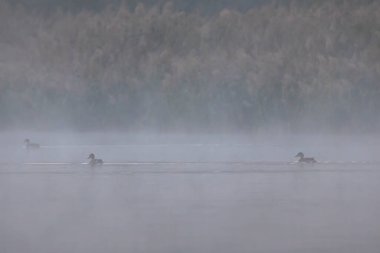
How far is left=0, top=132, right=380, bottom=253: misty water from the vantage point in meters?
5.61

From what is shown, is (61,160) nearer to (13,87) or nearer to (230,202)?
(13,87)

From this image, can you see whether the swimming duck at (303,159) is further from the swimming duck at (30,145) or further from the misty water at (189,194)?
Answer: the swimming duck at (30,145)

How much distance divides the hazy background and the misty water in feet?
1.05

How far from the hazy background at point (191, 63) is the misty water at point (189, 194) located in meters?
0.32

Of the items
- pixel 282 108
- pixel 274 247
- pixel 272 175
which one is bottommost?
pixel 274 247

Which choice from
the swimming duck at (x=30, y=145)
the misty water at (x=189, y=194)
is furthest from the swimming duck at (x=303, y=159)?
the swimming duck at (x=30, y=145)

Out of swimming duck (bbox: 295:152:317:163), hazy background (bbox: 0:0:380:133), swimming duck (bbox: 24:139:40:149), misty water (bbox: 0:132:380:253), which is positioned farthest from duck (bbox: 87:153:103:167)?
swimming duck (bbox: 295:152:317:163)

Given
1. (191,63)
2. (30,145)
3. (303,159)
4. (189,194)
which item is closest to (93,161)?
(30,145)

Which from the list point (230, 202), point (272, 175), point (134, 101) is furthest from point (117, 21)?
point (230, 202)

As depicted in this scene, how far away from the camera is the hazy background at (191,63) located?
8602 mm

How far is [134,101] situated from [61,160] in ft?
3.32

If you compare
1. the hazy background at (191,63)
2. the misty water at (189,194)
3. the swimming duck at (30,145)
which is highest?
the hazy background at (191,63)

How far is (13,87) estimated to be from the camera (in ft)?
28.9

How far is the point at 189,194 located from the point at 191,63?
2.01 m
